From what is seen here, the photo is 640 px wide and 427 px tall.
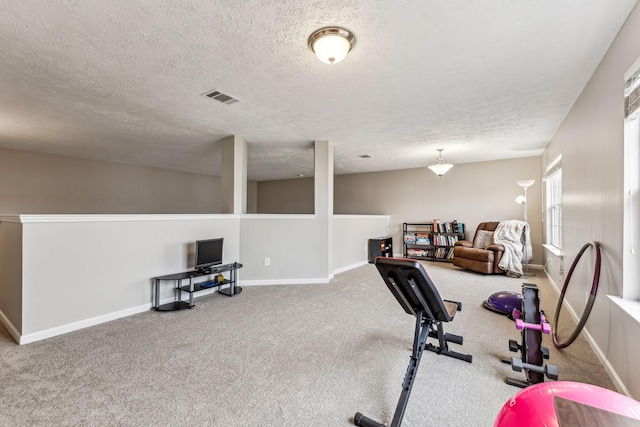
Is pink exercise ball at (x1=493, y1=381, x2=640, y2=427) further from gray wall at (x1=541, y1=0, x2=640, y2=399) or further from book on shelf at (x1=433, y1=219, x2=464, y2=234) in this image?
book on shelf at (x1=433, y1=219, x2=464, y2=234)

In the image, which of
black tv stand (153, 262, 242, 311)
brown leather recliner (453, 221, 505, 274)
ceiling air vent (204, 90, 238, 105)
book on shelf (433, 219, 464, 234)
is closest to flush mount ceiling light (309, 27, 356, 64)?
ceiling air vent (204, 90, 238, 105)

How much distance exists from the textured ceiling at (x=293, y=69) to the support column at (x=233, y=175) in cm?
25

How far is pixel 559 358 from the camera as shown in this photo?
2289 mm

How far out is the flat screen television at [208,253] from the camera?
12.2 feet

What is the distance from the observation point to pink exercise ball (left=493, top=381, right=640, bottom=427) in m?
0.91

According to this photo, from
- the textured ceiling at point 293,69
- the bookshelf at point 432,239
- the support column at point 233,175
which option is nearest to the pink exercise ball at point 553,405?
the textured ceiling at point 293,69

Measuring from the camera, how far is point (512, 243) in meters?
5.35

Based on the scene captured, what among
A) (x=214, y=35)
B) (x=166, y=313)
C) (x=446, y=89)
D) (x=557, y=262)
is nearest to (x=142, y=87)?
(x=214, y=35)

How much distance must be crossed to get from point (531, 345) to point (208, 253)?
11.7ft

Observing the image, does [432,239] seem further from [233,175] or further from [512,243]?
[233,175]

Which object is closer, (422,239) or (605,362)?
(605,362)

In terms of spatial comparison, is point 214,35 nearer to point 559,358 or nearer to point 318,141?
point 318,141

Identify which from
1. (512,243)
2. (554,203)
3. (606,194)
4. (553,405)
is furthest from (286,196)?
(553,405)

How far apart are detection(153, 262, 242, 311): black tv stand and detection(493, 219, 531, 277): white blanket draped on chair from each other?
15.7 feet
